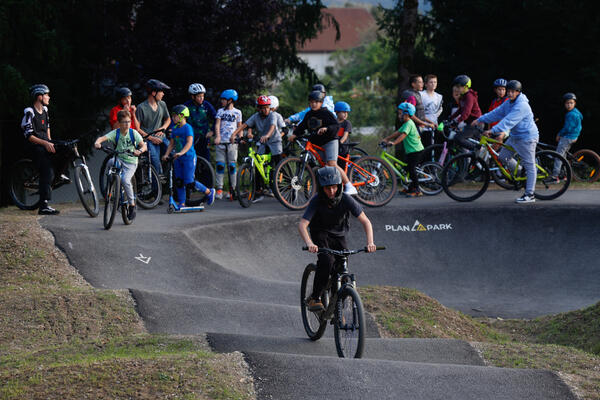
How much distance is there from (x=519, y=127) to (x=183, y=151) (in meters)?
5.88

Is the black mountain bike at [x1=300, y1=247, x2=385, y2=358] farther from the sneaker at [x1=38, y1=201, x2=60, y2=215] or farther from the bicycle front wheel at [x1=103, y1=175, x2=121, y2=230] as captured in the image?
the sneaker at [x1=38, y1=201, x2=60, y2=215]

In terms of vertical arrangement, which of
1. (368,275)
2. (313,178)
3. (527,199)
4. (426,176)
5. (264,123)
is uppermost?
(264,123)

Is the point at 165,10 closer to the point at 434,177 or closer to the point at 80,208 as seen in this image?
the point at 80,208

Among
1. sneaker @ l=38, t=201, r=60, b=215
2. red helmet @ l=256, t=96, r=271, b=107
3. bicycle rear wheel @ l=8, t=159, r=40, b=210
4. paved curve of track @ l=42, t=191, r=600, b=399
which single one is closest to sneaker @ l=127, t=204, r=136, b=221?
paved curve of track @ l=42, t=191, r=600, b=399

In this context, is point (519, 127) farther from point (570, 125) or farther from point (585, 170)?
point (585, 170)

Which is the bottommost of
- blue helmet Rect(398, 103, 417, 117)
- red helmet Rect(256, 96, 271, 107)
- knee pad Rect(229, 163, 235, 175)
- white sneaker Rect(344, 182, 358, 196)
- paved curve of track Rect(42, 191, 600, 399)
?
paved curve of track Rect(42, 191, 600, 399)

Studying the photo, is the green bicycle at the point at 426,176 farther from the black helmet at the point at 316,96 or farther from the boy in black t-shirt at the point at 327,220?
the boy in black t-shirt at the point at 327,220

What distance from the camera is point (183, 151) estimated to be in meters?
13.0

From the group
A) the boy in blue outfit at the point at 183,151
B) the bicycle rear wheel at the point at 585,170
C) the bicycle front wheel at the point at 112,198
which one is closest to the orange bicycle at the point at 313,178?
the boy in blue outfit at the point at 183,151

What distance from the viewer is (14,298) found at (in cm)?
865

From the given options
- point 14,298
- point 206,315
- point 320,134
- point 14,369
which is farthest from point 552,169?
point 14,369

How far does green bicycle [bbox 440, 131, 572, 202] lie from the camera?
1419cm

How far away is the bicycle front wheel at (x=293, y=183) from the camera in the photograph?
44.5 feet

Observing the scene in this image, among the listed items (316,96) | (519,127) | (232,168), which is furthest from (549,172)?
(232,168)
